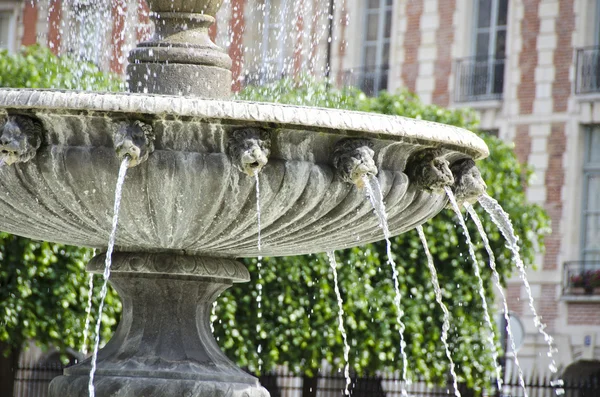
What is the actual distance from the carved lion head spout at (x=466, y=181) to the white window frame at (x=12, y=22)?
2129cm

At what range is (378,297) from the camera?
48.0ft

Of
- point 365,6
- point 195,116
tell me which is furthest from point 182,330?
point 365,6

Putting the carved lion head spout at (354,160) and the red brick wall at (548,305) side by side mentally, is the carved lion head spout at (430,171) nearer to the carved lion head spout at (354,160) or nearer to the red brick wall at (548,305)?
the carved lion head spout at (354,160)

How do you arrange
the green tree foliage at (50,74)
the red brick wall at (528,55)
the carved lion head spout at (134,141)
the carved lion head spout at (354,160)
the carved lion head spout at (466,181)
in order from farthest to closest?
the red brick wall at (528,55)
the green tree foliage at (50,74)
the carved lion head spout at (466,181)
the carved lion head spout at (354,160)
the carved lion head spout at (134,141)

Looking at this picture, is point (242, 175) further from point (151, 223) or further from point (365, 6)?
point (365, 6)

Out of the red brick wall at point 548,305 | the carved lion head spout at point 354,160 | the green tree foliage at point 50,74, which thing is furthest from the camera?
the red brick wall at point 548,305

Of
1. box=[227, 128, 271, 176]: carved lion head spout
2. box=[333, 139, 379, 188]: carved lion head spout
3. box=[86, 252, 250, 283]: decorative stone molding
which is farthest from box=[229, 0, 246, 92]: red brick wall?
box=[227, 128, 271, 176]: carved lion head spout

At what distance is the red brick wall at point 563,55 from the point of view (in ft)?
74.1

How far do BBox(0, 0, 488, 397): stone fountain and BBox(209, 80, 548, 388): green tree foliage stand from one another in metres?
7.31

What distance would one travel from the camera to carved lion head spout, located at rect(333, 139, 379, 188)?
18.4 feet

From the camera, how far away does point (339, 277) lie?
1452 cm

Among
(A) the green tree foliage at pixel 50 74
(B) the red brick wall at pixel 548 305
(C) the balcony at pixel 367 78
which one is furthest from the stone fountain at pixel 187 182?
(C) the balcony at pixel 367 78

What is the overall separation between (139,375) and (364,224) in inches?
44.8

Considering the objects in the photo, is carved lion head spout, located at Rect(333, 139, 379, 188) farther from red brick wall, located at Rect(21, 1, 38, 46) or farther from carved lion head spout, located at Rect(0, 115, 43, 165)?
red brick wall, located at Rect(21, 1, 38, 46)
